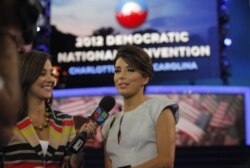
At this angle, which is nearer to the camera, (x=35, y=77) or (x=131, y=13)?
(x=35, y=77)

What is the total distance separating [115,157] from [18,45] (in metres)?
1.09

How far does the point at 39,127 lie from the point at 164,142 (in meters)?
0.47

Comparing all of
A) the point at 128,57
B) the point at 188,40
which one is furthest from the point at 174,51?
the point at 128,57

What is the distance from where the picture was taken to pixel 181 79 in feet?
26.1

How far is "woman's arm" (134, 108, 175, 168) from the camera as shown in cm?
168

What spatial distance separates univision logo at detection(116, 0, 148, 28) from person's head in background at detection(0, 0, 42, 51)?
735 centimetres

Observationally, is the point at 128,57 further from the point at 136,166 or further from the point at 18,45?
the point at 18,45

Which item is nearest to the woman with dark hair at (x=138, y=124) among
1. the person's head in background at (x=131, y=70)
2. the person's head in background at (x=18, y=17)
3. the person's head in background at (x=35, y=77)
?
the person's head in background at (x=131, y=70)

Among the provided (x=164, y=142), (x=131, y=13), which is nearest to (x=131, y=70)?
(x=164, y=142)

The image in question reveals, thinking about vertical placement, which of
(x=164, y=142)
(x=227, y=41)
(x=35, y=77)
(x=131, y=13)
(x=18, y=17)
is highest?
(x=131, y=13)

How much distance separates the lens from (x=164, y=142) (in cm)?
170

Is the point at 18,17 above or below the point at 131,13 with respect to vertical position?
below

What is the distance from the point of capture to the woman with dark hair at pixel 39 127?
1677 millimetres

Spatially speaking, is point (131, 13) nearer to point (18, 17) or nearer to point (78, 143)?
point (78, 143)
